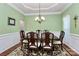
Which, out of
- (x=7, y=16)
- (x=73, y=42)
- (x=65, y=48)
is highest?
(x=7, y=16)

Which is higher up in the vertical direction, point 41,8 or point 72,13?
point 41,8

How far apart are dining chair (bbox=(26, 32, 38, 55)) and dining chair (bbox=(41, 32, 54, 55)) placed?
0.23 m

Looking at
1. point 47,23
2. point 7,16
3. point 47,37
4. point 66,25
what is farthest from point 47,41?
point 7,16

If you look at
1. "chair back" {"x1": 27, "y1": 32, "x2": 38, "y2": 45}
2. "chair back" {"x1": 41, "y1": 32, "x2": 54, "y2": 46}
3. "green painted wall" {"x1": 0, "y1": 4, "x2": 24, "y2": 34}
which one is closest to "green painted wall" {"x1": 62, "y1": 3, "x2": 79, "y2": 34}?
"chair back" {"x1": 41, "y1": 32, "x2": 54, "y2": 46}

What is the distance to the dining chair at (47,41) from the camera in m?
3.41

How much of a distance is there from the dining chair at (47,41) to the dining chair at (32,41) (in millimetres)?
234

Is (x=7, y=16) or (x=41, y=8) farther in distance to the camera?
(x=7, y=16)

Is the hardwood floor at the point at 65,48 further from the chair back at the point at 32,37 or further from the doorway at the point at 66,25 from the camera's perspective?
the chair back at the point at 32,37

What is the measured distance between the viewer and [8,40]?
3.70 m

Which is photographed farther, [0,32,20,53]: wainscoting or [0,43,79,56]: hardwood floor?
[0,32,20,53]: wainscoting

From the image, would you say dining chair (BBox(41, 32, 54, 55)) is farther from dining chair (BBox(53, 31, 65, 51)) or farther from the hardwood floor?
the hardwood floor

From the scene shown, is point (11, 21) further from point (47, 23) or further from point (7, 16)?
point (47, 23)

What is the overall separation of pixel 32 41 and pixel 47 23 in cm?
77

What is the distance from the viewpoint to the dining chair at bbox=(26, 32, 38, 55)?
3488 mm
